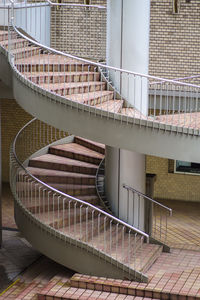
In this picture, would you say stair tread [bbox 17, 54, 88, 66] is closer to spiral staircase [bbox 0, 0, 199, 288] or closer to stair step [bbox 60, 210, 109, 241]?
spiral staircase [bbox 0, 0, 199, 288]

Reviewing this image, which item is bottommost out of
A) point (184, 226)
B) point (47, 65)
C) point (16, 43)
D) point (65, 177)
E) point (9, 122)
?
point (184, 226)

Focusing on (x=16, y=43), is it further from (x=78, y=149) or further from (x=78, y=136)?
(x=78, y=149)

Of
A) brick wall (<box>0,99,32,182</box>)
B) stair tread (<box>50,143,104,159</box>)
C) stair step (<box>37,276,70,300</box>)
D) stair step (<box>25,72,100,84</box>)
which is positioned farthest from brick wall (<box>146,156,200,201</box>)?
stair step (<box>37,276,70,300</box>)

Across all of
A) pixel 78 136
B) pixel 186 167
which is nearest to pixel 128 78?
pixel 78 136

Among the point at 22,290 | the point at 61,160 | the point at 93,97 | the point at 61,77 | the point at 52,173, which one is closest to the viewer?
the point at 22,290

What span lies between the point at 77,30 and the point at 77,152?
3.35 meters

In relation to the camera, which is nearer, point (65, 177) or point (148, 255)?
point (148, 255)

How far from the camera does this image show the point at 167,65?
17.2 metres

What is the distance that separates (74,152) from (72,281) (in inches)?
175

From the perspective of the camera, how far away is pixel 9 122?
806 inches

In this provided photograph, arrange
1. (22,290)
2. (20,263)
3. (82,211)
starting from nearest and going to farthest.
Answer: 1. (22,290)
2. (82,211)
3. (20,263)

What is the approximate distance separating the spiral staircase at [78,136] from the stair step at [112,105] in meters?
0.02

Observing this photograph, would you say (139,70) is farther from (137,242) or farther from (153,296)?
(153,296)

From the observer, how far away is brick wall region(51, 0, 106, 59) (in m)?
17.2
